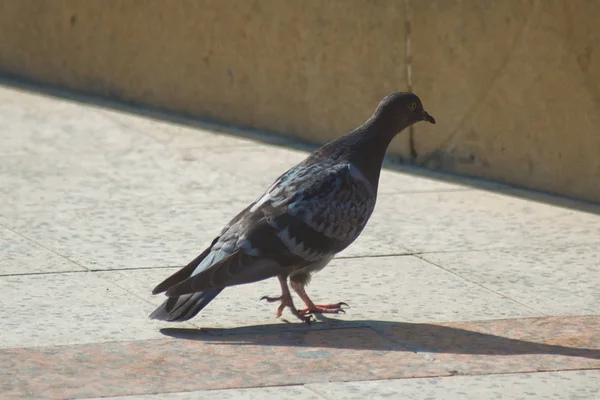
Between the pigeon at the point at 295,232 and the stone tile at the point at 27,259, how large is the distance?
4.03 ft

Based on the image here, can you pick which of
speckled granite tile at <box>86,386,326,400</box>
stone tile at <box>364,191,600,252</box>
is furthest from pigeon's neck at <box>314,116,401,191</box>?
speckled granite tile at <box>86,386,326,400</box>

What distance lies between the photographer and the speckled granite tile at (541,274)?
6324mm

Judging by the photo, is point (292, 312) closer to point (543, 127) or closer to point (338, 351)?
point (338, 351)

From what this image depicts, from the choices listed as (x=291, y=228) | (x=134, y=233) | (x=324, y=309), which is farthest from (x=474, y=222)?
(x=291, y=228)

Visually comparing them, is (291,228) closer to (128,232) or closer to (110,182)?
(128,232)

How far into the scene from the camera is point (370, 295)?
642cm

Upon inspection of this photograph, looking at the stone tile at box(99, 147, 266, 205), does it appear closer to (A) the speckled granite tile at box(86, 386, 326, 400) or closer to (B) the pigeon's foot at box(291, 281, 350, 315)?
(B) the pigeon's foot at box(291, 281, 350, 315)

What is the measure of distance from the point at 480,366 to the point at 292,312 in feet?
3.48

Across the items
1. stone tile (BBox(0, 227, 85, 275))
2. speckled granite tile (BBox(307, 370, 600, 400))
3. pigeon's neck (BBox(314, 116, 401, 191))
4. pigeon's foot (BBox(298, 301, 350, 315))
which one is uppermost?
pigeon's neck (BBox(314, 116, 401, 191))

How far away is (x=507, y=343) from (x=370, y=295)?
3.27ft

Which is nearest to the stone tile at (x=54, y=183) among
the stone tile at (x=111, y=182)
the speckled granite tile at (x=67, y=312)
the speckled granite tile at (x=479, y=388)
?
the stone tile at (x=111, y=182)

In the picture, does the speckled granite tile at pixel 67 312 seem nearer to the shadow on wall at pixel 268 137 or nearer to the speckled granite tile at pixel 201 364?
the speckled granite tile at pixel 201 364

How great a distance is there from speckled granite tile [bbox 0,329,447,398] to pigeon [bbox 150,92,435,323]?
24 cm

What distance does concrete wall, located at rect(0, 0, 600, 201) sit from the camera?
867cm
